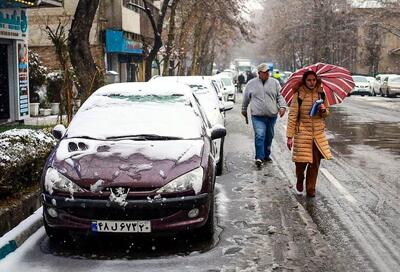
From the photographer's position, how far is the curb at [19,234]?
5.55 m

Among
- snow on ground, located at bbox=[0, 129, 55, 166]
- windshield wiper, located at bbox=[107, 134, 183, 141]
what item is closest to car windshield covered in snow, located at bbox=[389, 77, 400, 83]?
snow on ground, located at bbox=[0, 129, 55, 166]

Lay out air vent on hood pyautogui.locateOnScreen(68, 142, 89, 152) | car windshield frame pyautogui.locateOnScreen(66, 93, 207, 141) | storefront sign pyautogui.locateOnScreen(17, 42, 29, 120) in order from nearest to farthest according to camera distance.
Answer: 1. air vent on hood pyautogui.locateOnScreen(68, 142, 89, 152)
2. car windshield frame pyautogui.locateOnScreen(66, 93, 207, 141)
3. storefront sign pyautogui.locateOnScreen(17, 42, 29, 120)

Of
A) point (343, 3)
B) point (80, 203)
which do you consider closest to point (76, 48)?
point (80, 203)

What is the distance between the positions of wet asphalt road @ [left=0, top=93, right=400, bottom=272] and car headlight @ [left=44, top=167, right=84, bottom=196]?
1.97 feet

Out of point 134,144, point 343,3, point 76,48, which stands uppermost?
point 343,3

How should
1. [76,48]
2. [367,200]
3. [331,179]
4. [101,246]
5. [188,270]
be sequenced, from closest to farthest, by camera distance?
[188,270] → [101,246] → [367,200] → [331,179] → [76,48]

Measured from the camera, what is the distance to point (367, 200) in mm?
7883

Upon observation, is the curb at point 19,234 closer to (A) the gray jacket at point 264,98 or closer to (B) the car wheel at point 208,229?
(B) the car wheel at point 208,229

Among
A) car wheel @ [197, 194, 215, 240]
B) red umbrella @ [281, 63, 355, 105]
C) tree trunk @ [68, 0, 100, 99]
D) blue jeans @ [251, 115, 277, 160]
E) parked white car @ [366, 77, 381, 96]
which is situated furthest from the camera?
parked white car @ [366, 77, 381, 96]

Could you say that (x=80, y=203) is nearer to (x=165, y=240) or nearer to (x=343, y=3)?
(x=165, y=240)

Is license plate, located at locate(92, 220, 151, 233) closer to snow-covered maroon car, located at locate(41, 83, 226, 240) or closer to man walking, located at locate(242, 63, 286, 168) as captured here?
snow-covered maroon car, located at locate(41, 83, 226, 240)

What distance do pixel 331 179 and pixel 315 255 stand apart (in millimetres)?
4113

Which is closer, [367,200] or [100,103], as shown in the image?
[100,103]

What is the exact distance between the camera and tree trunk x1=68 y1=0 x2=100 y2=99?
12828mm
